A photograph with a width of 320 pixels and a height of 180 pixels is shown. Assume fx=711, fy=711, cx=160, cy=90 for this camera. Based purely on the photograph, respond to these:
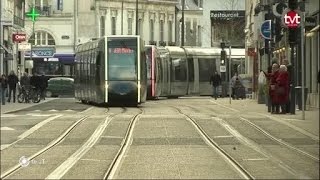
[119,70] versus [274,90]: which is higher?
[119,70]

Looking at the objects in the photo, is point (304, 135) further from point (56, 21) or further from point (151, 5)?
point (151, 5)

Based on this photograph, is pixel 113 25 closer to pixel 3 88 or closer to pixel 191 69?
pixel 191 69

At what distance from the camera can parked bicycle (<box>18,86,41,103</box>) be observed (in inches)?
1572

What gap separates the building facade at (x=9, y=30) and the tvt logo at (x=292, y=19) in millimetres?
28675

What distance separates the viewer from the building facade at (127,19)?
278 feet

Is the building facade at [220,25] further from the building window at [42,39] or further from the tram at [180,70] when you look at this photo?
the tram at [180,70]

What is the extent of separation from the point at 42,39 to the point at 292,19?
62634mm

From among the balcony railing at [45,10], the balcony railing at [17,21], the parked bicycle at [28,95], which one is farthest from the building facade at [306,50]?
the balcony railing at [45,10]

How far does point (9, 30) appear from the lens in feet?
183

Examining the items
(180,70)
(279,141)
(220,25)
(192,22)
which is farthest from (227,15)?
(279,141)

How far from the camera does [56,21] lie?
82.6 m

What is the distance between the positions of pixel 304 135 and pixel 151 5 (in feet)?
248

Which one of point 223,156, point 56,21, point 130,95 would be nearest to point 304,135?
point 223,156

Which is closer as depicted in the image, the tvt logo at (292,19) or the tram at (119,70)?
the tvt logo at (292,19)
